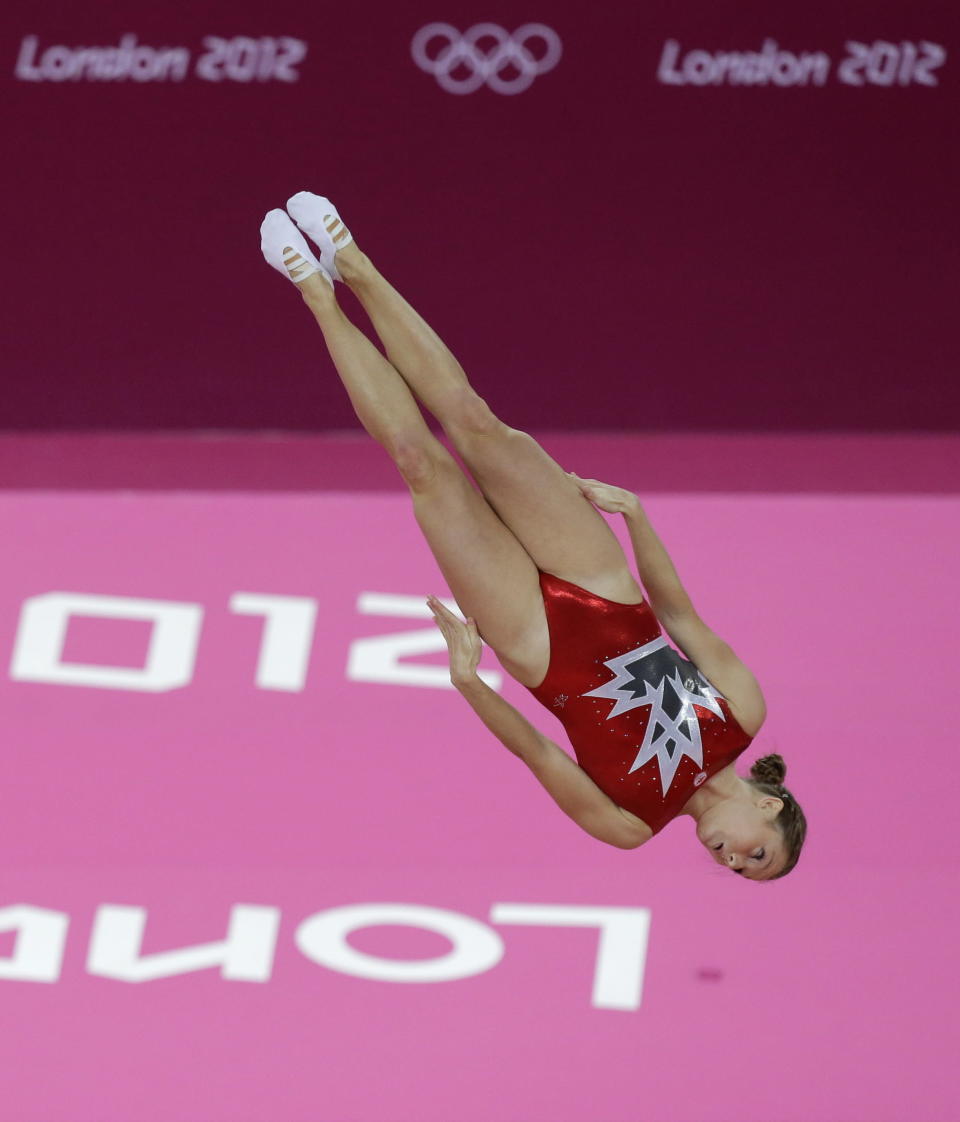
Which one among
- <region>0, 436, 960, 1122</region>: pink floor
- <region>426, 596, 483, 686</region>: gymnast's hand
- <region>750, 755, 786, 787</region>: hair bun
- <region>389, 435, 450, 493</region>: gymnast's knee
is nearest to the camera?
<region>426, 596, 483, 686</region>: gymnast's hand

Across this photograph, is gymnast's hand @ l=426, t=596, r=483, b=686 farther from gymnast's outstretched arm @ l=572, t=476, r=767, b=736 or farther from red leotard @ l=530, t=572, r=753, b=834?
gymnast's outstretched arm @ l=572, t=476, r=767, b=736

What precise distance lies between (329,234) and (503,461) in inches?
29.5

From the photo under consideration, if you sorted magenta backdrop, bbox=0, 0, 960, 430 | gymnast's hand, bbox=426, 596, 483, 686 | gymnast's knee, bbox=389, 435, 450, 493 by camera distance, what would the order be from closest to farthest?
gymnast's hand, bbox=426, 596, 483, 686
gymnast's knee, bbox=389, 435, 450, 493
magenta backdrop, bbox=0, 0, 960, 430

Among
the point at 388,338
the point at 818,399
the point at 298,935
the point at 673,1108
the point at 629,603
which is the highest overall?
the point at 818,399

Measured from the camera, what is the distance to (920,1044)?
16.8 feet

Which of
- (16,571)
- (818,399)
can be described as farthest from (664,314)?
(16,571)

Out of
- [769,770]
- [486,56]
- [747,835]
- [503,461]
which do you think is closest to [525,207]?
[486,56]

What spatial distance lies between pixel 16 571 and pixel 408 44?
9.57 ft

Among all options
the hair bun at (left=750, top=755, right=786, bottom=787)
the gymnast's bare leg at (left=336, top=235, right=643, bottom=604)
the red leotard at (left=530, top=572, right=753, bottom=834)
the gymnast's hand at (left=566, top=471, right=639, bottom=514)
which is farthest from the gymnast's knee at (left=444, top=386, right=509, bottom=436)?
the hair bun at (left=750, top=755, right=786, bottom=787)

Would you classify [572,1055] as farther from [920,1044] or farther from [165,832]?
[165,832]

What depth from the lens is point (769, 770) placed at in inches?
179

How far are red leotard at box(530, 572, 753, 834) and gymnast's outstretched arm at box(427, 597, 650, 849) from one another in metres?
0.07

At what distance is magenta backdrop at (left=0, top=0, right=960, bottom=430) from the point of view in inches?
293

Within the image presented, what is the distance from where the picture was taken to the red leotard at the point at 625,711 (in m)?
4.36
